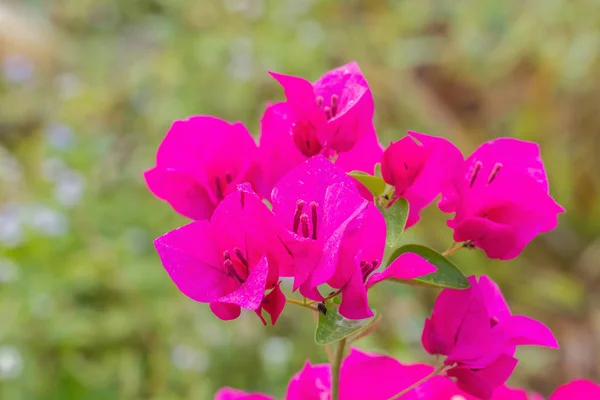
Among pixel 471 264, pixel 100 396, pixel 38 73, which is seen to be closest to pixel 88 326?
pixel 100 396

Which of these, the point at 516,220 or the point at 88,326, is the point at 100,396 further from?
the point at 516,220

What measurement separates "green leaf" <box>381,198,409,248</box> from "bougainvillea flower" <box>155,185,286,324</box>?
0.22ft

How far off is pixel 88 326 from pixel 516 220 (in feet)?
3.50

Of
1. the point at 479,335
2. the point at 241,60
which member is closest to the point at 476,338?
the point at 479,335

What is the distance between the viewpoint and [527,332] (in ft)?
1.31

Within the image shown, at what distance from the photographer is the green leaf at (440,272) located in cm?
39

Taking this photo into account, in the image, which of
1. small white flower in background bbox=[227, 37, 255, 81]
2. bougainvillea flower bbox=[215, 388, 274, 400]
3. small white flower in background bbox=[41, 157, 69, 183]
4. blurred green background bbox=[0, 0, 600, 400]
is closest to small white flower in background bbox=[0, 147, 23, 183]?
blurred green background bbox=[0, 0, 600, 400]

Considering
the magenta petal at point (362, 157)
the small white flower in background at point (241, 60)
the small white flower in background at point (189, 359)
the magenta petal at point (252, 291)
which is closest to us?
the magenta petal at point (252, 291)

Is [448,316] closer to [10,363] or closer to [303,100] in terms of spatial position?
[303,100]

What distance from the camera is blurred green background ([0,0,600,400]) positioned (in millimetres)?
1326

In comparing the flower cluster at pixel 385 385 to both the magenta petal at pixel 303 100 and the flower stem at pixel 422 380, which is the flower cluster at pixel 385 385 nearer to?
the flower stem at pixel 422 380

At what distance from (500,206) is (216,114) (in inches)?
59.1

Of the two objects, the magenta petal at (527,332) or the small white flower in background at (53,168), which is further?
the small white flower in background at (53,168)

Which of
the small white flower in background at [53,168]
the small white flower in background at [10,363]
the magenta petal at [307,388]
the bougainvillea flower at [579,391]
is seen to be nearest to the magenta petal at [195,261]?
the magenta petal at [307,388]
